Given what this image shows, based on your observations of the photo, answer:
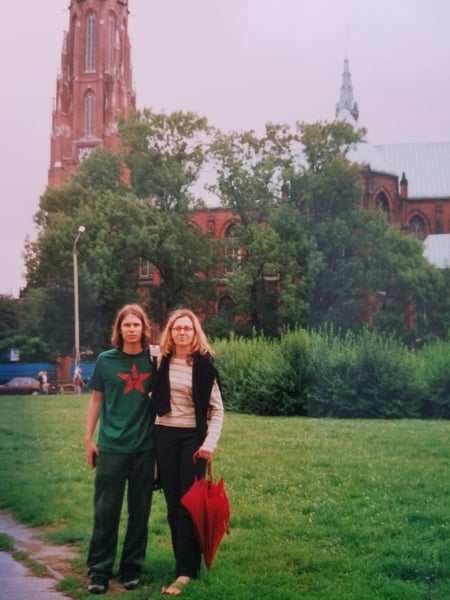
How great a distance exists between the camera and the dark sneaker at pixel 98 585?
12.8 feet

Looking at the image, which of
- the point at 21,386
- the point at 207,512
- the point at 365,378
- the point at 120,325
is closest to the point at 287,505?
the point at 207,512

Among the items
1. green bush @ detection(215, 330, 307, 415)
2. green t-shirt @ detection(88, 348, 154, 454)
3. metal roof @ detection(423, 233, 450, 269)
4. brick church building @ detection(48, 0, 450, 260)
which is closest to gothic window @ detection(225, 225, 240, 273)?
brick church building @ detection(48, 0, 450, 260)

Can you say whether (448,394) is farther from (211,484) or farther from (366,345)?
(211,484)

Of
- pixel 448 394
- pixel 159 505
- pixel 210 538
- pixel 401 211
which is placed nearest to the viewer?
pixel 210 538

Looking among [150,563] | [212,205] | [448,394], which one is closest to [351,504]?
[150,563]

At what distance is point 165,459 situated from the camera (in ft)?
13.1

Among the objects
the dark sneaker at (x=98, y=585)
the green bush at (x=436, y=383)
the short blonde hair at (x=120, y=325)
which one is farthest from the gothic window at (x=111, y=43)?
the green bush at (x=436, y=383)

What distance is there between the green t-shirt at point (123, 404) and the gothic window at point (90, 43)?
3110mm

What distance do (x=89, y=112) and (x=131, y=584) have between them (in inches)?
167

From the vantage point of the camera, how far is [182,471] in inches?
157

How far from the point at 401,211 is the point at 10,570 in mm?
15616

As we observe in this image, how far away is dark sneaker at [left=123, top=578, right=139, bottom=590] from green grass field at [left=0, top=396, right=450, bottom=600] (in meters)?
0.06

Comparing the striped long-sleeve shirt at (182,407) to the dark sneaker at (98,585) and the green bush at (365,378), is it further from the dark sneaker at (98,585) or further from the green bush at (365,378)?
the green bush at (365,378)

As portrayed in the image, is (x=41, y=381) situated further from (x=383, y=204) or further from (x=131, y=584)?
(x=383, y=204)
